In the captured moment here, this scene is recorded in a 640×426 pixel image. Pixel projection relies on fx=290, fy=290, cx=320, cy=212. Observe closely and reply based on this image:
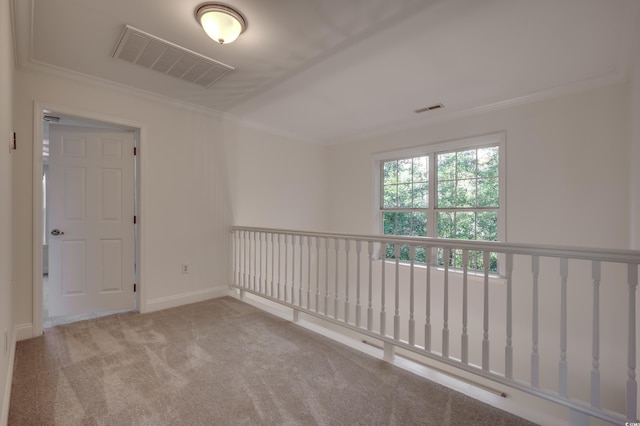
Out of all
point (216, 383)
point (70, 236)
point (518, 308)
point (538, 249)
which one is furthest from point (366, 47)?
point (70, 236)

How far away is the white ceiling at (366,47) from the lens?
182 cm

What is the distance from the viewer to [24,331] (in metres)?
2.39

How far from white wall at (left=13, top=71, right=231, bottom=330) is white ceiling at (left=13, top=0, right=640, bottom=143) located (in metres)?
0.22

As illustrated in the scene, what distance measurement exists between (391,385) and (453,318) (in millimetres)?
2045

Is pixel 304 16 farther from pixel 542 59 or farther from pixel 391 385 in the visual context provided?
pixel 391 385

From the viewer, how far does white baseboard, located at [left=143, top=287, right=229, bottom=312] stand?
309cm

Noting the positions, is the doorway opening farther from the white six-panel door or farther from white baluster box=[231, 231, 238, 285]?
white baluster box=[231, 231, 238, 285]

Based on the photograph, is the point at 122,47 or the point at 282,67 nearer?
the point at 122,47

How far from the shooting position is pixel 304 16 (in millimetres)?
1896

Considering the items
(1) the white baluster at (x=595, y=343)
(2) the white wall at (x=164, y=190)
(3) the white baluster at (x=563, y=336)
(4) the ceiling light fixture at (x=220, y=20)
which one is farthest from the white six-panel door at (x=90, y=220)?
(1) the white baluster at (x=595, y=343)

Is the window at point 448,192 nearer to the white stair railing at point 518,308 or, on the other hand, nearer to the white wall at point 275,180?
the white stair railing at point 518,308

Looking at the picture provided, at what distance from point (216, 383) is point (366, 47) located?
258 cm

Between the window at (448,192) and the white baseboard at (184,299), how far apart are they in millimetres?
2415

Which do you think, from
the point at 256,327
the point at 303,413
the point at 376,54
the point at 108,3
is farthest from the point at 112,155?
the point at 303,413
